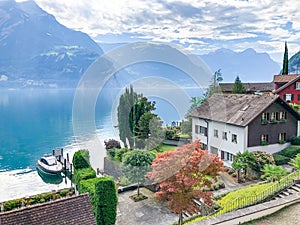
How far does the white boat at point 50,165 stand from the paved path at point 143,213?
13.6m

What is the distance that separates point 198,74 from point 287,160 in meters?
9.40

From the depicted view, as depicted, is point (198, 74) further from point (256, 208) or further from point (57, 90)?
point (57, 90)

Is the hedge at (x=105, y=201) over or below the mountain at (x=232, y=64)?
below

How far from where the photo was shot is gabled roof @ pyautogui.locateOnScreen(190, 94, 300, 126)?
18.5 metres

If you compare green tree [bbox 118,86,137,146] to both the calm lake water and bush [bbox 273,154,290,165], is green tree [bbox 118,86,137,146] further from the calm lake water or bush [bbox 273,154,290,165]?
bush [bbox 273,154,290,165]

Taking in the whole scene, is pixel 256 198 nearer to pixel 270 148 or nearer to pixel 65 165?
pixel 270 148

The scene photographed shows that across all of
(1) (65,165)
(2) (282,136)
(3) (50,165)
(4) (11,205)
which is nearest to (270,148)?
(2) (282,136)

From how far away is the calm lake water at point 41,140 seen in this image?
18.7 meters

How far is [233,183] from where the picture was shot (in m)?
15.6

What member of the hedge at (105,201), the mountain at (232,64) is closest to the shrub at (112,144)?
the mountain at (232,64)

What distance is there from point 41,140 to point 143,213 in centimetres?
3451

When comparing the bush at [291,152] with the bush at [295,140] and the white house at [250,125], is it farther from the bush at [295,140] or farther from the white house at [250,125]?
the bush at [295,140]

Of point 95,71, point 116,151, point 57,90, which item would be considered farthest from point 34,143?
point 57,90

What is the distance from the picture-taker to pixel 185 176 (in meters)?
10.1
